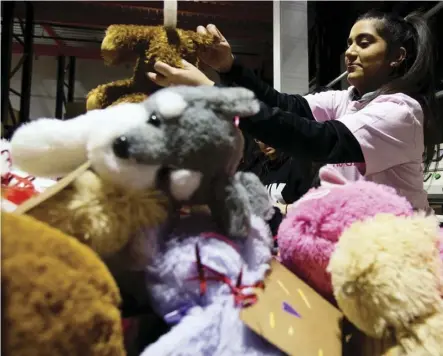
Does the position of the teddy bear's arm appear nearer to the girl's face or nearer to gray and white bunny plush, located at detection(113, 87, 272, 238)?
gray and white bunny plush, located at detection(113, 87, 272, 238)

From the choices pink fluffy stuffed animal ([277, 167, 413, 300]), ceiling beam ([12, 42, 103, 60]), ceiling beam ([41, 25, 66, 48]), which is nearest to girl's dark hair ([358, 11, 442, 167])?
pink fluffy stuffed animal ([277, 167, 413, 300])

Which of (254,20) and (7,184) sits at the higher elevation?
(254,20)

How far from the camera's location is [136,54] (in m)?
0.50

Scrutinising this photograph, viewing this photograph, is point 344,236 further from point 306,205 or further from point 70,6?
point 70,6

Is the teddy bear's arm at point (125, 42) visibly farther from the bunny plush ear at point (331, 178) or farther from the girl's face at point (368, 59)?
the girl's face at point (368, 59)

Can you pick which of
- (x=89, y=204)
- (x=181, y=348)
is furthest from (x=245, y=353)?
(x=89, y=204)

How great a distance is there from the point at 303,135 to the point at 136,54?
215 mm

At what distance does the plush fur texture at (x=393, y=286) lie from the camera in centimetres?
35

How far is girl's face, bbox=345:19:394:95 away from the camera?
32.4 inches

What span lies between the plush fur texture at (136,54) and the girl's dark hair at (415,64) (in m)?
0.41

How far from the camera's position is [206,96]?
373mm

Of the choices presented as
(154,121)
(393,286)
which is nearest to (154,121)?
(154,121)

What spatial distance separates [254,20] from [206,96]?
2.05 metres

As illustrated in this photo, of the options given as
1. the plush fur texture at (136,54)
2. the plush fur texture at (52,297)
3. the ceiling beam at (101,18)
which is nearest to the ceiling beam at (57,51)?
the ceiling beam at (101,18)
